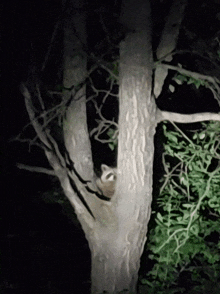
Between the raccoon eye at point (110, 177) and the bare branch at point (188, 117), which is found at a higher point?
the bare branch at point (188, 117)

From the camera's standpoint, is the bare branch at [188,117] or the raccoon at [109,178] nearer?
the bare branch at [188,117]

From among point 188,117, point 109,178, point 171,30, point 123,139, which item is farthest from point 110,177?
point 171,30

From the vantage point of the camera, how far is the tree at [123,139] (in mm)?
3129

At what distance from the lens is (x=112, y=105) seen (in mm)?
5336

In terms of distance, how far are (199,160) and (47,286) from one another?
4466mm

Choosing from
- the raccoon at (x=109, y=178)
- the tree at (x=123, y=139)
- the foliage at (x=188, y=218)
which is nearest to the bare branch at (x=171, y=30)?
the tree at (x=123, y=139)

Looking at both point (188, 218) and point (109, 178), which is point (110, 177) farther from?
point (188, 218)

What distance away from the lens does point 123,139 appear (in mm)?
3186

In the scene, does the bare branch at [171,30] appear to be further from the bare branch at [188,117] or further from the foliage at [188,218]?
the foliage at [188,218]

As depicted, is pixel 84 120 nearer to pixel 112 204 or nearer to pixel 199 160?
pixel 112 204

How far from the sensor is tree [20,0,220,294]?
3.13 metres

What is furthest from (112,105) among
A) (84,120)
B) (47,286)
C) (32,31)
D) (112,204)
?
(47,286)

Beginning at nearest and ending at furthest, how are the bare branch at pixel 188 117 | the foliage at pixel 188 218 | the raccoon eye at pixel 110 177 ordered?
the bare branch at pixel 188 117, the foliage at pixel 188 218, the raccoon eye at pixel 110 177

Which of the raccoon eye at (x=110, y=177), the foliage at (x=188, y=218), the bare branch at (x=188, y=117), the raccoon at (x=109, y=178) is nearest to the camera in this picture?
the bare branch at (x=188, y=117)
